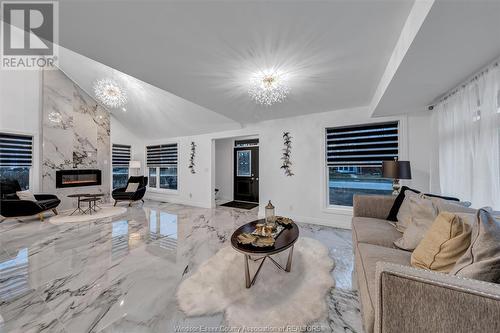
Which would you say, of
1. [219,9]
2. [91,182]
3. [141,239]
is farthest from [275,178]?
[91,182]

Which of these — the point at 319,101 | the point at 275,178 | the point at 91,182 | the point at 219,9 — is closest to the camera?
the point at 219,9

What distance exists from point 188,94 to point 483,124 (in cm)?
350

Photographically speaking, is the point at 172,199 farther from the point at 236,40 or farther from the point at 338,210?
the point at 236,40

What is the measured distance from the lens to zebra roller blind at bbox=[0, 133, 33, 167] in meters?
4.35

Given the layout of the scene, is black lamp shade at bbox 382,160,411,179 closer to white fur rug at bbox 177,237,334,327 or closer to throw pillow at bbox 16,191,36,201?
white fur rug at bbox 177,237,334,327

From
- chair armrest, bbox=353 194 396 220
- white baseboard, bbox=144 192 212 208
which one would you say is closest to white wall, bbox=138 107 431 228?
chair armrest, bbox=353 194 396 220

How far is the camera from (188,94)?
2.92 m

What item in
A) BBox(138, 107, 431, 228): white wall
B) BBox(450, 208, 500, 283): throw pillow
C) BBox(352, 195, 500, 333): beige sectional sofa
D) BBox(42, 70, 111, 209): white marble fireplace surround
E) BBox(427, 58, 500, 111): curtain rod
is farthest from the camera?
BBox(42, 70, 111, 209): white marble fireplace surround

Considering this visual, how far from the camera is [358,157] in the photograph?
3590 mm

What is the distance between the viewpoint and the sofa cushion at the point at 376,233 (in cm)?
179

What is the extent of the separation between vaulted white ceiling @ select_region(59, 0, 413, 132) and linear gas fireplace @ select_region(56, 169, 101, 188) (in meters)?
5.06

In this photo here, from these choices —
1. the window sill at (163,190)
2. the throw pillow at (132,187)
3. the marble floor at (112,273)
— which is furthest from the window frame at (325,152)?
the throw pillow at (132,187)

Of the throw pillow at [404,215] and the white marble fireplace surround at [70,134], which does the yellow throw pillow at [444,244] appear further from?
the white marble fireplace surround at [70,134]

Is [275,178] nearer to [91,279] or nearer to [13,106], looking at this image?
[91,279]
